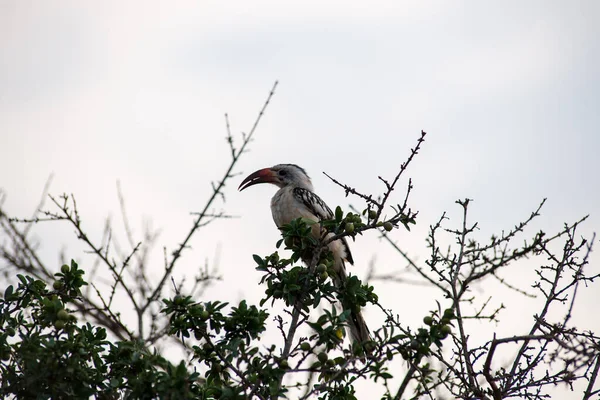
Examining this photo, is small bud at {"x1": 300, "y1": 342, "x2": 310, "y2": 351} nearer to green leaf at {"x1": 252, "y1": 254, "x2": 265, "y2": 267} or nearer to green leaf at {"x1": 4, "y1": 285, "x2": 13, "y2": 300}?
green leaf at {"x1": 252, "y1": 254, "x2": 265, "y2": 267}

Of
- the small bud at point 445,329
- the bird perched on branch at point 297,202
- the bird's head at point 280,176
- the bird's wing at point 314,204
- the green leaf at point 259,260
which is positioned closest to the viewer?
the small bud at point 445,329

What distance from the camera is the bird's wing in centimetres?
619

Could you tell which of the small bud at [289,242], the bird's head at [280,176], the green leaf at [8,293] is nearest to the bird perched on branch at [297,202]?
the bird's head at [280,176]

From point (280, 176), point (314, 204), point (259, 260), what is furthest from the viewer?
point (280, 176)

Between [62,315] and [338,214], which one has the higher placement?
[338,214]

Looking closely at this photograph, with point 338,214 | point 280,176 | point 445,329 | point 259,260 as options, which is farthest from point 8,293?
point 280,176

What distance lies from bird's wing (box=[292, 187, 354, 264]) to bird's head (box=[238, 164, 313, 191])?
0.50 meters

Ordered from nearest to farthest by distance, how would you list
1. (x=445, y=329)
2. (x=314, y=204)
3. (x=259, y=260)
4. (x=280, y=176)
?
(x=445, y=329), (x=259, y=260), (x=314, y=204), (x=280, y=176)

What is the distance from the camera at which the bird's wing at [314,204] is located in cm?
619

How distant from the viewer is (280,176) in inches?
282

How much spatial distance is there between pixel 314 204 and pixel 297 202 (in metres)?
0.17

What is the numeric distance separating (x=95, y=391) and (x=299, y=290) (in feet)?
4.25

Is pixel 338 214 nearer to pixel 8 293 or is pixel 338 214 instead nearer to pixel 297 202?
pixel 8 293

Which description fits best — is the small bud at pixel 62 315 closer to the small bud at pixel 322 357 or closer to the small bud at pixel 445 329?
the small bud at pixel 322 357
